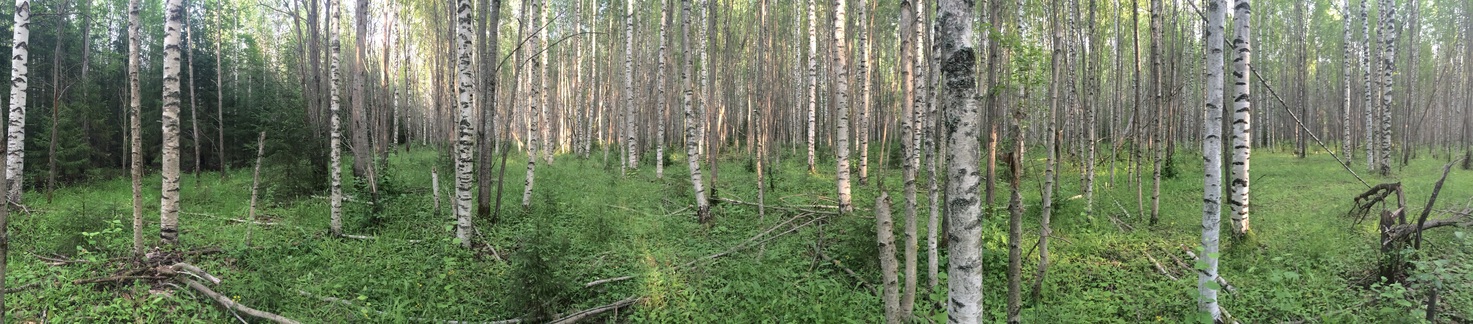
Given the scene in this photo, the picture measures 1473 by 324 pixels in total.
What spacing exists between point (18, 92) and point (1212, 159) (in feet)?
38.6

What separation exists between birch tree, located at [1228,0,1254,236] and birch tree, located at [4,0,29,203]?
8.00 m

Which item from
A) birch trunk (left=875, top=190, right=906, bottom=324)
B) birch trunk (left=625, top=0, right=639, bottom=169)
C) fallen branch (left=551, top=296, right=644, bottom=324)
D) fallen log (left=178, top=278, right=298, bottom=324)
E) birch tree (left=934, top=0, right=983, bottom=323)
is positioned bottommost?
fallen branch (left=551, top=296, right=644, bottom=324)

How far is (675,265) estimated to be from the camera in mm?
6215

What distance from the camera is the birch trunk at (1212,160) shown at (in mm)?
4203

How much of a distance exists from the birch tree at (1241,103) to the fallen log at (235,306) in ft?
25.7

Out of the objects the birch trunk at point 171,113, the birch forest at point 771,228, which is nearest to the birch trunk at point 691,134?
the birch forest at point 771,228

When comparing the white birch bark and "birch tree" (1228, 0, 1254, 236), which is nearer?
"birch tree" (1228, 0, 1254, 236)

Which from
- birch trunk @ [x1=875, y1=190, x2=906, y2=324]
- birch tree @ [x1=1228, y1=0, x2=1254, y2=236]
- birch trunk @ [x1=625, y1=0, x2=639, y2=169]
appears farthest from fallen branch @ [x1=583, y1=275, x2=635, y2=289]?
birch trunk @ [x1=625, y1=0, x2=639, y2=169]

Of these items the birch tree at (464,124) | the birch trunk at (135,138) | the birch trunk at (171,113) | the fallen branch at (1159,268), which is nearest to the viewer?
the fallen branch at (1159,268)

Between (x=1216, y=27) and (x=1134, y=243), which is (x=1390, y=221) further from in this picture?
(x=1216, y=27)

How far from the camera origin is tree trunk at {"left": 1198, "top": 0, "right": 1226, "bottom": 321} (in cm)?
420

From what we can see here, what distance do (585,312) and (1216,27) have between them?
540 centimetres

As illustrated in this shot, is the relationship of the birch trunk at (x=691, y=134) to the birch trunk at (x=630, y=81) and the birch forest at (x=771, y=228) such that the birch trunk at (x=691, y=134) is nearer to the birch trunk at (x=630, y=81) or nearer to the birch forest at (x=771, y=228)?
the birch forest at (x=771, y=228)

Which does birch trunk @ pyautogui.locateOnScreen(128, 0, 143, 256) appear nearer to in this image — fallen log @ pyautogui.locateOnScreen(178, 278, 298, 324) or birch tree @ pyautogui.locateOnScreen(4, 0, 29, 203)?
birch tree @ pyautogui.locateOnScreen(4, 0, 29, 203)
